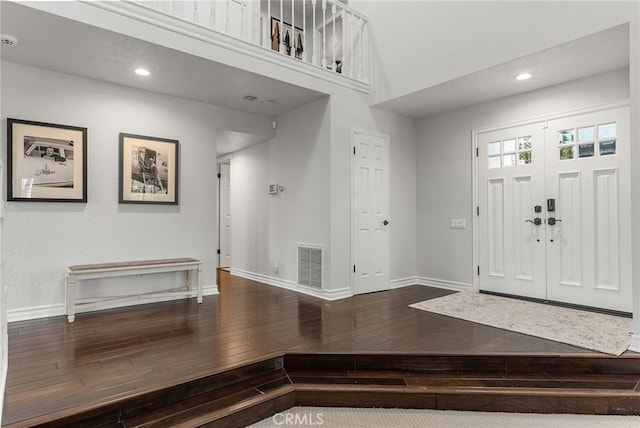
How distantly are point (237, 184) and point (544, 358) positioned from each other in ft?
16.9

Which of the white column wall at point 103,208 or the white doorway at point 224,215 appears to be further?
the white doorway at point 224,215

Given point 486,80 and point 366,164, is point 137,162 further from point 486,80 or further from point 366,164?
point 486,80

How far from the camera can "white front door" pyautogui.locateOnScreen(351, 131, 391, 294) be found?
15.7ft

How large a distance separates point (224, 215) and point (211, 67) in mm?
Answer: 3815

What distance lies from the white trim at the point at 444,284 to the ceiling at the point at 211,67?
Answer: 2458 millimetres

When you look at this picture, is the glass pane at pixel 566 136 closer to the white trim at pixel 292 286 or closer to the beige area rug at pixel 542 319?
the beige area rug at pixel 542 319

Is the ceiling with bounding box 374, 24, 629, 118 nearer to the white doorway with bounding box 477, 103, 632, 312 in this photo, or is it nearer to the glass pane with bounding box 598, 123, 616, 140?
the white doorway with bounding box 477, 103, 632, 312

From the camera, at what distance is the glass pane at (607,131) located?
3747mm

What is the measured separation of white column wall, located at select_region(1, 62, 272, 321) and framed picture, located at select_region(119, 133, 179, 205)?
0.27 ft

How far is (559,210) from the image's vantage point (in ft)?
13.5

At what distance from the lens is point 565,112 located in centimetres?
407

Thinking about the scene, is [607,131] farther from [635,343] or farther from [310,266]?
[310,266]

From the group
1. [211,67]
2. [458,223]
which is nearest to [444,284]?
[458,223]

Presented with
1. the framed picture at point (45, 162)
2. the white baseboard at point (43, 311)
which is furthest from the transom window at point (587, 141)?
the framed picture at point (45, 162)
